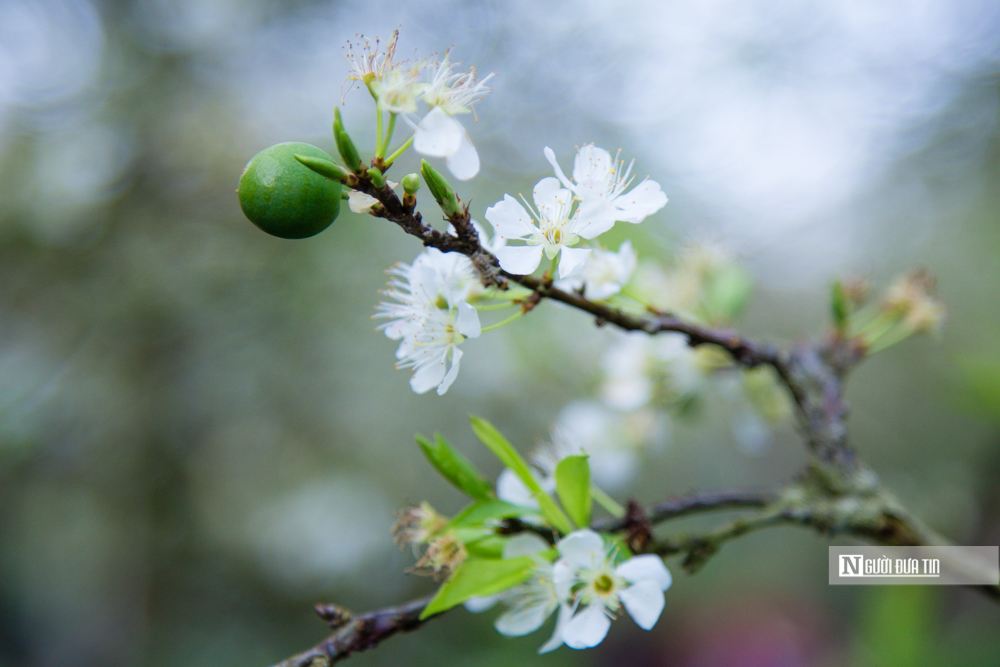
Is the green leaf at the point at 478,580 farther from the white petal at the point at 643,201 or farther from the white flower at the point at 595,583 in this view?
the white petal at the point at 643,201

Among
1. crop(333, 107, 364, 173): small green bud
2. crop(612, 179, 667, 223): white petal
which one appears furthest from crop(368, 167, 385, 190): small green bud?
crop(612, 179, 667, 223): white petal

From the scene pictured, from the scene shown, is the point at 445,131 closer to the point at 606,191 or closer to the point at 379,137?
the point at 379,137

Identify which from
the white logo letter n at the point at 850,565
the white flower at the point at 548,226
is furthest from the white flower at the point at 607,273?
the white logo letter n at the point at 850,565

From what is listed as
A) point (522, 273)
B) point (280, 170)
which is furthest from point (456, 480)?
point (280, 170)

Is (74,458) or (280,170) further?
(74,458)

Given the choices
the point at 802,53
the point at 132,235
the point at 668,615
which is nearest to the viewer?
the point at 132,235

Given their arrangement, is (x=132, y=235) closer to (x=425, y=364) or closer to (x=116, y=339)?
(x=116, y=339)

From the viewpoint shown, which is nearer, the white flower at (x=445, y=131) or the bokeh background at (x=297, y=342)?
the white flower at (x=445, y=131)
